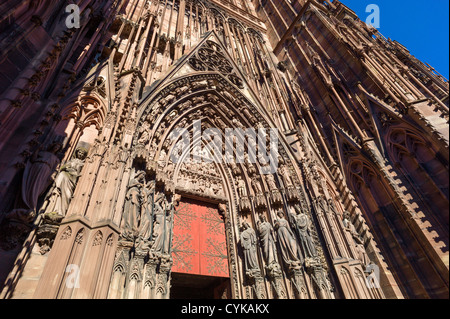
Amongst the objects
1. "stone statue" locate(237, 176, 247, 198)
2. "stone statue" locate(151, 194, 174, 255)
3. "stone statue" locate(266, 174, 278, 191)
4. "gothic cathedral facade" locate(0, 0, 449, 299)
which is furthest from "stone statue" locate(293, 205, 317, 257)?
"stone statue" locate(151, 194, 174, 255)

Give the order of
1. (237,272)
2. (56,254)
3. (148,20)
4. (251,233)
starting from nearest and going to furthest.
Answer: (56,254) → (237,272) → (251,233) → (148,20)

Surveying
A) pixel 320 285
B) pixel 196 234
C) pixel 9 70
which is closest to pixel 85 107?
pixel 9 70

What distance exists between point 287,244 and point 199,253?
2.42 m

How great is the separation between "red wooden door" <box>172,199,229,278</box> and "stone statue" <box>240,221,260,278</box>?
717mm

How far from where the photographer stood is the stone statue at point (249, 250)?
21.1 feet

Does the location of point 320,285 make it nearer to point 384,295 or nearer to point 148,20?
point 384,295

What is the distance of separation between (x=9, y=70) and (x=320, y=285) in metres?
7.58

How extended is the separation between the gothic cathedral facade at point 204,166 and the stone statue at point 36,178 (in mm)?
37

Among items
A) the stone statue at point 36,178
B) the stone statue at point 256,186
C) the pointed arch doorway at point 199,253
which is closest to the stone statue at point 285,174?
the stone statue at point 256,186

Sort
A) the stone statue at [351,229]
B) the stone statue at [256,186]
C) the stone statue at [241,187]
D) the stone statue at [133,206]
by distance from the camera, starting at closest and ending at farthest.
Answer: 1. the stone statue at [133,206]
2. the stone statue at [351,229]
3. the stone statue at [256,186]
4. the stone statue at [241,187]

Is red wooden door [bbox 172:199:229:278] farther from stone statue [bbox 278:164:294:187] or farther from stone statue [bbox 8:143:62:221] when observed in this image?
stone statue [bbox 8:143:62:221]

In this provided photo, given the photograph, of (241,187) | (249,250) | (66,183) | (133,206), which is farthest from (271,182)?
(66,183)

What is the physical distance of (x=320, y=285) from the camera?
5816mm

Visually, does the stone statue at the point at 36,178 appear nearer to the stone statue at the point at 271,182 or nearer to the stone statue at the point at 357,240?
the stone statue at the point at 271,182
